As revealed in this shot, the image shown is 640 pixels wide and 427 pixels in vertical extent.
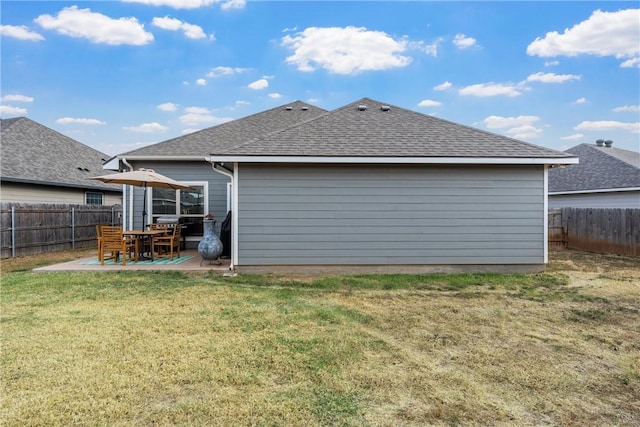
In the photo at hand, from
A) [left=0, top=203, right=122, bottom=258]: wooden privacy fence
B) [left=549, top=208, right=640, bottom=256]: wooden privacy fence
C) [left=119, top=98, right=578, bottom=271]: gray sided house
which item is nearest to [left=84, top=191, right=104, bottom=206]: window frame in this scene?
[left=0, top=203, right=122, bottom=258]: wooden privacy fence

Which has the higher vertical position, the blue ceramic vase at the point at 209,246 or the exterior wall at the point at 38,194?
the exterior wall at the point at 38,194

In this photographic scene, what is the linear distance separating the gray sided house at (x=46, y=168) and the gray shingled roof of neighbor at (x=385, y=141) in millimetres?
8813

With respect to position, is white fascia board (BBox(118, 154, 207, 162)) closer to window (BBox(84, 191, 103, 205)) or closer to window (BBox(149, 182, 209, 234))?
window (BBox(149, 182, 209, 234))

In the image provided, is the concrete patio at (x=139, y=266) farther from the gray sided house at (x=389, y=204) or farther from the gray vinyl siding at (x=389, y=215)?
the gray vinyl siding at (x=389, y=215)

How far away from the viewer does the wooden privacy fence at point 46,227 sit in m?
9.84

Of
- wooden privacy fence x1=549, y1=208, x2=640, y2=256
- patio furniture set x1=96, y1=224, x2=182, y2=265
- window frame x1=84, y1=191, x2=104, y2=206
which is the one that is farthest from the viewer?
window frame x1=84, y1=191, x2=104, y2=206

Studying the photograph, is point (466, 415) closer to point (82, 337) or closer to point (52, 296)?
point (82, 337)

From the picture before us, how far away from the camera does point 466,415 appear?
7.82 ft

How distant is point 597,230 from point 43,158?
19945mm

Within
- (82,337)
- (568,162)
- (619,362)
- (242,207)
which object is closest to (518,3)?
(568,162)

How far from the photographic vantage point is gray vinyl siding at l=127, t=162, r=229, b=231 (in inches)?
398

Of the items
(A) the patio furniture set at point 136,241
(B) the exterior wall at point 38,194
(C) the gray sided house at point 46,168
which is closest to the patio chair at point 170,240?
(A) the patio furniture set at point 136,241

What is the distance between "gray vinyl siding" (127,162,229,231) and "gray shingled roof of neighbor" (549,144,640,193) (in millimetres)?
13615

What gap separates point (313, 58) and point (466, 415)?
15.5 metres
